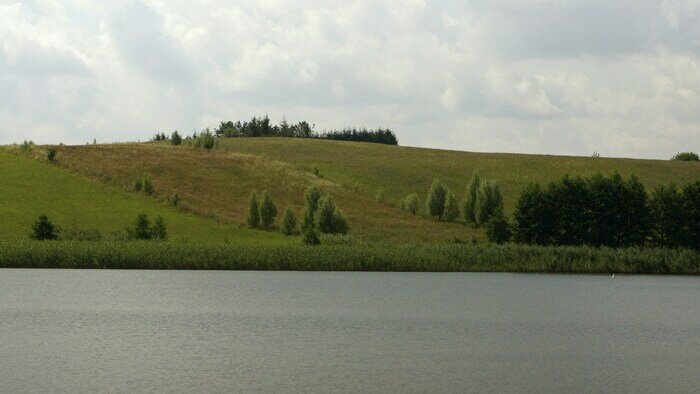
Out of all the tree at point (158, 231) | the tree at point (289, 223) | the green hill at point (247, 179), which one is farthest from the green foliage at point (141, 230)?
the tree at point (289, 223)

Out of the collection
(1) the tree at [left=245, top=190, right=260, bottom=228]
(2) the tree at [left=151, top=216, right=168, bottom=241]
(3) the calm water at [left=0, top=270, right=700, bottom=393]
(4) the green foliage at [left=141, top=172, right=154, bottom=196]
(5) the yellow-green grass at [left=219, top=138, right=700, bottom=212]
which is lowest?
(3) the calm water at [left=0, top=270, right=700, bottom=393]

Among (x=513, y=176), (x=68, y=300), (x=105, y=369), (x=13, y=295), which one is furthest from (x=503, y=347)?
(x=513, y=176)

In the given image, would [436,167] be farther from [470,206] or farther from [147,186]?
[147,186]

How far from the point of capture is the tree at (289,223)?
324 ft

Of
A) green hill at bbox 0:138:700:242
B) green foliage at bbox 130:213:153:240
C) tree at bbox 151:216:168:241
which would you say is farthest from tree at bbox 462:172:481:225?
green foliage at bbox 130:213:153:240

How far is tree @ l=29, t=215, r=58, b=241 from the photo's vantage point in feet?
267

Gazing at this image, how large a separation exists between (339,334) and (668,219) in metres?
53.7

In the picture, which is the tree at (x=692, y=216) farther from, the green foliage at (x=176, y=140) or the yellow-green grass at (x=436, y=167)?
the green foliage at (x=176, y=140)

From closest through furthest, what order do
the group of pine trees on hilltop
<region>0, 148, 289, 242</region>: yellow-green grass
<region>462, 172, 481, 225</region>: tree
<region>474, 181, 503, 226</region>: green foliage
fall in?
<region>0, 148, 289, 242</region>: yellow-green grass, the group of pine trees on hilltop, <region>474, 181, 503, 226</region>: green foliage, <region>462, 172, 481, 225</region>: tree

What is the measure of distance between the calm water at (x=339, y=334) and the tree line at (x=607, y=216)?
56.7 feet

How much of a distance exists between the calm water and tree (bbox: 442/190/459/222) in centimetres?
4103

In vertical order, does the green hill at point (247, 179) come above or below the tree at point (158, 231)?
above

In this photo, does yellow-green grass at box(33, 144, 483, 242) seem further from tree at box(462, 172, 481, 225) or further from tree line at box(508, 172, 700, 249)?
tree line at box(508, 172, 700, 249)

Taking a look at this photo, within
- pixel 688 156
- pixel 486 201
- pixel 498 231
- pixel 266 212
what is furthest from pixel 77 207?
pixel 688 156
